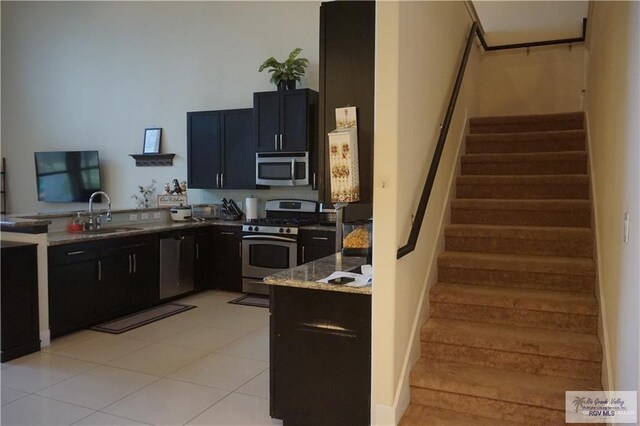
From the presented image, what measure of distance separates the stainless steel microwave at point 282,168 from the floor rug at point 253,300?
4.64 feet

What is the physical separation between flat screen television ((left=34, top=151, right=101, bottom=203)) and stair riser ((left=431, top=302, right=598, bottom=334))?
→ 20.6ft

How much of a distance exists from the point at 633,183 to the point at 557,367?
121cm

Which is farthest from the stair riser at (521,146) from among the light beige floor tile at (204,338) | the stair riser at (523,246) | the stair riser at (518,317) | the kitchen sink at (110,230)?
the kitchen sink at (110,230)

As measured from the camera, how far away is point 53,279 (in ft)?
13.6

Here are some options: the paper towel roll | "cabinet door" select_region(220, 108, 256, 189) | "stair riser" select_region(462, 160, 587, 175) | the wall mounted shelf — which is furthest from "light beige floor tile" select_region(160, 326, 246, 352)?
the wall mounted shelf

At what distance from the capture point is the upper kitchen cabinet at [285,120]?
5621mm

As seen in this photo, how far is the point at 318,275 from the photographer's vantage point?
2.73 m

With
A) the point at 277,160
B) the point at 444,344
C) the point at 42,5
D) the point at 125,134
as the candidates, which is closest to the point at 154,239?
the point at 277,160

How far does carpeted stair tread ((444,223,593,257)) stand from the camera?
11.1ft

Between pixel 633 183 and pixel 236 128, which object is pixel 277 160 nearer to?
pixel 236 128

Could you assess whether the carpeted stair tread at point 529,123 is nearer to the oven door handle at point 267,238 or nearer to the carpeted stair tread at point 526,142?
the carpeted stair tread at point 526,142

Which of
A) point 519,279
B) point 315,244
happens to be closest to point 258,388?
point 519,279

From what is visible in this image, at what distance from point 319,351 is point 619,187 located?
177 cm

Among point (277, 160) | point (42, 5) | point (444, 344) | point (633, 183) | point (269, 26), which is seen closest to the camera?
point (633, 183)
